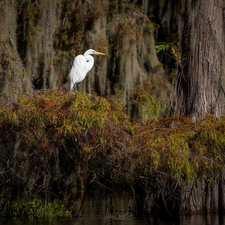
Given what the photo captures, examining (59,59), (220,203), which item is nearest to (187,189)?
(220,203)

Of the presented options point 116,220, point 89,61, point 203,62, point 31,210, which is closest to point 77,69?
point 89,61

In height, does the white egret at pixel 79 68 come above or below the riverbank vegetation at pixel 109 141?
above

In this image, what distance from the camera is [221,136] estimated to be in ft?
17.9

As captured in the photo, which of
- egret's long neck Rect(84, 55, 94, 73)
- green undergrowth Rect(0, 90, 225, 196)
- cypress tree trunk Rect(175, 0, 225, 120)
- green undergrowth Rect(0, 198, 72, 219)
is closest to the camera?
green undergrowth Rect(0, 90, 225, 196)

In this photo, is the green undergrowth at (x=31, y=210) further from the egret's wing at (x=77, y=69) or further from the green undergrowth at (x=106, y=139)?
the egret's wing at (x=77, y=69)

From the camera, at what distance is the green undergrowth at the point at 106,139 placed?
4.86m

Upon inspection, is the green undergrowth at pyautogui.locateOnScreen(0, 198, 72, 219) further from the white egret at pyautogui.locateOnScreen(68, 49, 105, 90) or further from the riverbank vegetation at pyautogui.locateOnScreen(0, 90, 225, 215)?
the white egret at pyautogui.locateOnScreen(68, 49, 105, 90)

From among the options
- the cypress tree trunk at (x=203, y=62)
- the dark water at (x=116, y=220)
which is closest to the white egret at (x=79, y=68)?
the cypress tree trunk at (x=203, y=62)

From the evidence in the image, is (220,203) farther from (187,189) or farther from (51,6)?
(51,6)

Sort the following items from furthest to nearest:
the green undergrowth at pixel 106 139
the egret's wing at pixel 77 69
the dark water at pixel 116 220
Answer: the egret's wing at pixel 77 69 < the dark water at pixel 116 220 < the green undergrowth at pixel 106 139

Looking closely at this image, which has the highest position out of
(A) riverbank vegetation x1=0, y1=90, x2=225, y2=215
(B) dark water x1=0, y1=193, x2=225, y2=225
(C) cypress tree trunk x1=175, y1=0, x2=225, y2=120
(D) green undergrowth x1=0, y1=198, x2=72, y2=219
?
(C) cypress tree trunk x1=175, y1=0, x2=225, y2=120

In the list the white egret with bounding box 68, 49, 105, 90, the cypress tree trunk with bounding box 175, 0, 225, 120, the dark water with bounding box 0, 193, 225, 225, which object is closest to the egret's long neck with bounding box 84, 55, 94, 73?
the white egret with bounding box 68, 49, 105, 90

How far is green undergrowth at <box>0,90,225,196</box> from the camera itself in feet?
15.9

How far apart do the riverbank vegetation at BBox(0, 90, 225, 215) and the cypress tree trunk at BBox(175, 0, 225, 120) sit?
0.55m
